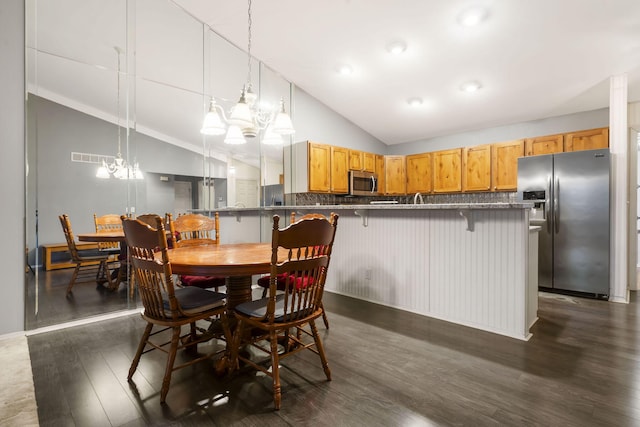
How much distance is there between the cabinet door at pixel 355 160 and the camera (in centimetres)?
572

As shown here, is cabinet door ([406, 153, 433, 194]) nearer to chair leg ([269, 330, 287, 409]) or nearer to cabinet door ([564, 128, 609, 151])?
cabinet door ([564, 128, 609, 151])

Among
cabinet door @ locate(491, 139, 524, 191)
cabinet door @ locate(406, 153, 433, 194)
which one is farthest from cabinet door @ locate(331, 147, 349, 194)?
cabinet door @ locate(491, 139, 524, 191)

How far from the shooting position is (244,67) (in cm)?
486

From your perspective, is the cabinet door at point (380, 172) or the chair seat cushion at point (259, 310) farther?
the cabinet door at point (380, 172)

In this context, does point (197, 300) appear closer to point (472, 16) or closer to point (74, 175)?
point (74, 175)

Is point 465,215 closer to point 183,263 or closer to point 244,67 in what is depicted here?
point 183,263

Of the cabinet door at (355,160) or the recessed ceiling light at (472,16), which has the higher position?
the recessed ceiling light at (472,16)

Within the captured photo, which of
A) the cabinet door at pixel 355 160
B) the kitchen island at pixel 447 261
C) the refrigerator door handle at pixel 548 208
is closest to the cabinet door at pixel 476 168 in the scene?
the refrigerator door handle at pixel 548 208

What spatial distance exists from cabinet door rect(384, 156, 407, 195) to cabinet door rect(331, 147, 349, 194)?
1.12 metres

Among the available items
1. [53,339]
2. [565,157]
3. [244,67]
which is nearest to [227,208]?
[244,67]

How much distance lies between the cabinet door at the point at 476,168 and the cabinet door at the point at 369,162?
63.2 inches

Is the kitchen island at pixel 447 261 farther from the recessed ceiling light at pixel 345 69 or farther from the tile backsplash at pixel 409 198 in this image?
the recessed ceiling light at pixel 345 69

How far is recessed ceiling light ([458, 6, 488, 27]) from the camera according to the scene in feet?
10.2

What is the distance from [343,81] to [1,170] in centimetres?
412
